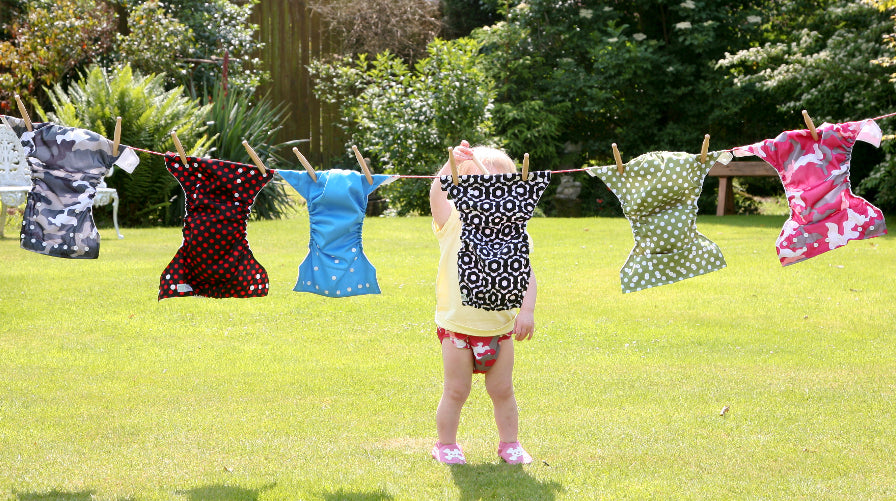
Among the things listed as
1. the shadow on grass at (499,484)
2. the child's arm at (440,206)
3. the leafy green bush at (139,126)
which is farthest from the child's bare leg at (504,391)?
the leafy green bush at (139,126)

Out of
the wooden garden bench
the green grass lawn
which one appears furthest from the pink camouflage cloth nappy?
the wooden garden bench

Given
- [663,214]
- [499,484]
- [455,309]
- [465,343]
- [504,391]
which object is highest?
[663,214]

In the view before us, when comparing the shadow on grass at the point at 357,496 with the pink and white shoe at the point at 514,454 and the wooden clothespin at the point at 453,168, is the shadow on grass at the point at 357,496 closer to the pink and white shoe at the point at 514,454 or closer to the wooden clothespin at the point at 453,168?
the pink and white shoe at the point at 514,454

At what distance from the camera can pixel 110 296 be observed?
652 centimetres

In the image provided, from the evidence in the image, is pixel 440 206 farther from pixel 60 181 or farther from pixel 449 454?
pixel 60 181

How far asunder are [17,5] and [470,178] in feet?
36.9

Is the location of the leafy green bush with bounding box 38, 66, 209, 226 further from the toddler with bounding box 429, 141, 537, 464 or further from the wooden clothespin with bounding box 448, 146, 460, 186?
the wooden clothespin with bounding box 448, 146, 460, 186

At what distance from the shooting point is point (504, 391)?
3.39m

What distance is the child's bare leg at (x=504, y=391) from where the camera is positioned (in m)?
3.37

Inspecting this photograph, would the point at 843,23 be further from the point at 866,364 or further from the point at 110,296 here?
the point at 110,296

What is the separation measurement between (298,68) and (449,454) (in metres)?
12.9

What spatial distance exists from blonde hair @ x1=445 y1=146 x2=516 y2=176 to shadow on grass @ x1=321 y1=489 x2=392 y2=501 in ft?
3.96

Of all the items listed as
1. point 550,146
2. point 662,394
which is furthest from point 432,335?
point 550,146

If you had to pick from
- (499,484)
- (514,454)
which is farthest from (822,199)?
(499,484)
